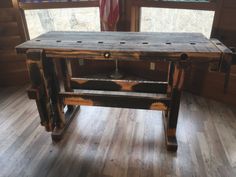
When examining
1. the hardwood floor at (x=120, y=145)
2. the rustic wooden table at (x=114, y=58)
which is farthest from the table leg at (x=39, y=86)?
the hardwood floor at (x=120, y=145)

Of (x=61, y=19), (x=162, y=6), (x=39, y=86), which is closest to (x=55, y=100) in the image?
(x=39, y=86)

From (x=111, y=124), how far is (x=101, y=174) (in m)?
0.63

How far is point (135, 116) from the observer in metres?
2.19

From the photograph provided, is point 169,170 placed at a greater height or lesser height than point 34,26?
lesser

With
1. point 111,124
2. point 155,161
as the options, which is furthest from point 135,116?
point 155,161

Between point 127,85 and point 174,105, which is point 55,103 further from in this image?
point 174,105

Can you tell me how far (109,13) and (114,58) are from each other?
4.67ft

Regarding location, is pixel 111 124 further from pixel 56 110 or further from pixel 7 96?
pixel 7 96

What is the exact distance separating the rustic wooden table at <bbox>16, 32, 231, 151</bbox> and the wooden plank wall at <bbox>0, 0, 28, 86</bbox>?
3.36 feet

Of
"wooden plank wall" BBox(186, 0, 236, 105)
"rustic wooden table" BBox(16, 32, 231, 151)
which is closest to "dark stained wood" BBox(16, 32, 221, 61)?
"rustic wooden table" BBox(16, 32, 231, 151)

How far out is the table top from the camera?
1412mm

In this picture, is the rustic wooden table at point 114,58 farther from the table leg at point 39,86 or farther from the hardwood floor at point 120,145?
the hardwood floor at point 120,145

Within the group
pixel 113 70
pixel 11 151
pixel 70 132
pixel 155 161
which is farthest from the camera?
pixel 113 70

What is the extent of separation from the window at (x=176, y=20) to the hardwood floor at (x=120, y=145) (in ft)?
3.18
